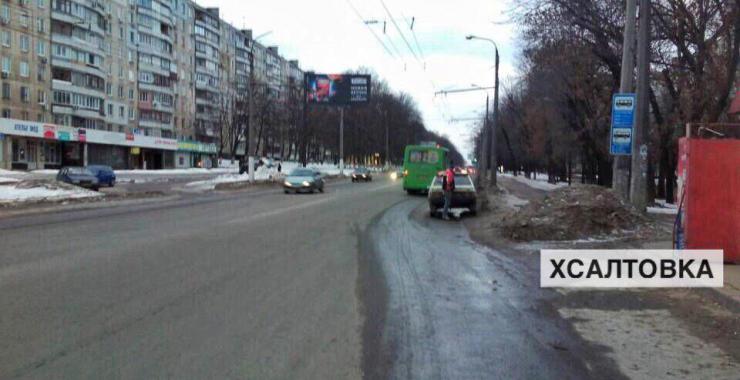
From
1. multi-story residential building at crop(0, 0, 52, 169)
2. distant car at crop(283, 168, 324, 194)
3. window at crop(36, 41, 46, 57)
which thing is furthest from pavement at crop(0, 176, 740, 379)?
window at crop(36, 41, 46, 57)

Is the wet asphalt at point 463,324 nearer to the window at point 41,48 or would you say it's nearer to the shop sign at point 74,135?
the shop sign at point 74,135

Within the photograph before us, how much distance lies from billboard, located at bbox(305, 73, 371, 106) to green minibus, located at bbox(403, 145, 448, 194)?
13.2m

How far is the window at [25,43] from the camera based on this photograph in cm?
6375

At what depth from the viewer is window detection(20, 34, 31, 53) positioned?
209 ft

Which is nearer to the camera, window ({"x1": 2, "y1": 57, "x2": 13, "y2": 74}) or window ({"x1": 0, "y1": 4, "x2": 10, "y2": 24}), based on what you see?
window ({"x1": 0, "y1": 4, "x2": 10, "y2": 24})

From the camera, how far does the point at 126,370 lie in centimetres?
483

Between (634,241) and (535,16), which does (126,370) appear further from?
(535,16)

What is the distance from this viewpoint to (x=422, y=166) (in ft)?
118

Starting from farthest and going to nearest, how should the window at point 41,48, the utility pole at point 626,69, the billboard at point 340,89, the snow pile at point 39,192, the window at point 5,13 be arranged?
the window at point 41,48, the window at point 5,13, the billboard at point 340,89, the snow pile at point 39,192, the utility pole at point 626,69

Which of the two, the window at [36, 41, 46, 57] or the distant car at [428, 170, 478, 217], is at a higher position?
the window at [36, 41, 46, 57]

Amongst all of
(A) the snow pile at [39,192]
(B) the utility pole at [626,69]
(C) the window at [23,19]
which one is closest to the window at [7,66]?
(C) the window at [23,19]

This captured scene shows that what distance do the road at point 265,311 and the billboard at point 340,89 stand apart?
3578cm

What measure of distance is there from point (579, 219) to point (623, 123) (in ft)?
7.72

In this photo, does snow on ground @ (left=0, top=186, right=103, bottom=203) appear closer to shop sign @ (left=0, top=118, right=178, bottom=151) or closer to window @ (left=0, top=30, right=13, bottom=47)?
shop sign @ (left=0, top=118, right=178, bottom=151)
